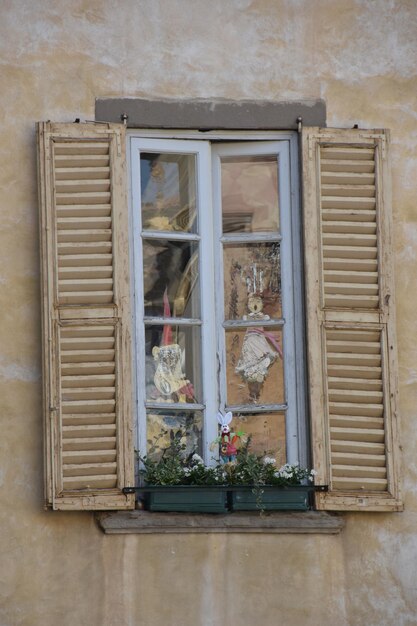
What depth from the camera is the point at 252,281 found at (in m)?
10.3

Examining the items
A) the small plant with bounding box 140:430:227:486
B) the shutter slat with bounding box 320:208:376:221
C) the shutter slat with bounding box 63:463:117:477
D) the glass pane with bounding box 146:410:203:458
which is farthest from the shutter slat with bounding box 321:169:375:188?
the shutter slat with bounding box 63:463:117:477

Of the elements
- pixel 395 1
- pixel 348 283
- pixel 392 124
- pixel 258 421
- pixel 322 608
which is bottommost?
pixel 322 608

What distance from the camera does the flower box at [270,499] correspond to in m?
9.73

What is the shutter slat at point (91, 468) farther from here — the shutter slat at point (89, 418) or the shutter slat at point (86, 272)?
the shutter slat at point (86, 272)

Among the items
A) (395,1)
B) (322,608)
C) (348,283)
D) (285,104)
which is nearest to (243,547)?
(322,608)

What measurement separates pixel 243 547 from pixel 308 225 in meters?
1.61

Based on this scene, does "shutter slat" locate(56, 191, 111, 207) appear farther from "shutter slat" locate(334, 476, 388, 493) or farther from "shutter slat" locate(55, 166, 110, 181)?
"shutter slat" locate(334, 476, 388, 493)

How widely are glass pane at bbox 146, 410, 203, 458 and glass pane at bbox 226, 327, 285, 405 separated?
0.72ft

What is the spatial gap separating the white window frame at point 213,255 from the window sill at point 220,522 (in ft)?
1.08

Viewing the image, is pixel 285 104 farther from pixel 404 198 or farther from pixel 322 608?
pixel 322 608

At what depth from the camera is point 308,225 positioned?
33.1 feet

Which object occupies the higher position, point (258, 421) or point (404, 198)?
point (404, 198)

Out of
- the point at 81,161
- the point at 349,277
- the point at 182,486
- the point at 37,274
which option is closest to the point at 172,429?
the point at 182,486

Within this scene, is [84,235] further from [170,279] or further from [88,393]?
[88,393]
